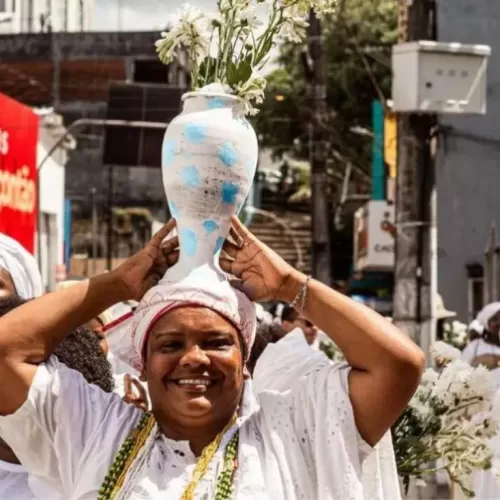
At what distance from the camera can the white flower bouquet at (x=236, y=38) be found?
3.78 metres

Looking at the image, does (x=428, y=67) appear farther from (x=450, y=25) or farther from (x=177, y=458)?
(x=450, y=25)

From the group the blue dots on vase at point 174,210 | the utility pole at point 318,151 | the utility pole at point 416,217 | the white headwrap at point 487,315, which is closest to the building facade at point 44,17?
the utility pole at point 318,151

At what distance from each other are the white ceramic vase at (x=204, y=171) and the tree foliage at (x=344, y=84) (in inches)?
1276

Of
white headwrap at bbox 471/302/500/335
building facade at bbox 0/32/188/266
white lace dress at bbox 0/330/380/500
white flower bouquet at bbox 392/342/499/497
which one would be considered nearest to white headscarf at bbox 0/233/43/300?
white lace dress at bbox 0/330/380/500

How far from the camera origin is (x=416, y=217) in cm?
1318

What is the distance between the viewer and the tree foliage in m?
37.2

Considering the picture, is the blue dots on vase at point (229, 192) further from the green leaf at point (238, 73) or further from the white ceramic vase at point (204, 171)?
the green leaf at point (238, 73)

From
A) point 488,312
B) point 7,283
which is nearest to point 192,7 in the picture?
point 7,283

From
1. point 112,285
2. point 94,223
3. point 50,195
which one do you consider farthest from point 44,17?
point 112,285

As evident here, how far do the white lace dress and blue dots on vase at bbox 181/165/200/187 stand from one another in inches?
21.1

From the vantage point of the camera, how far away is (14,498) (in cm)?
441

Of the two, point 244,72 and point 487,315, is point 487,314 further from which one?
point 244,72

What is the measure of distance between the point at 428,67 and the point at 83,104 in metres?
31.8

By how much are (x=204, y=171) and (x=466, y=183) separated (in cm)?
2296
